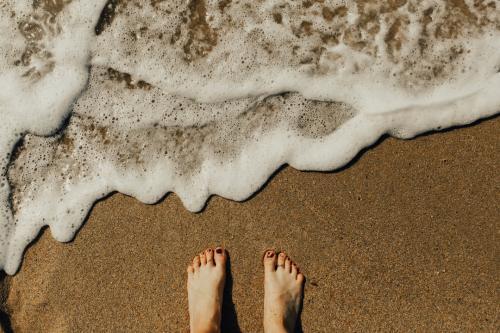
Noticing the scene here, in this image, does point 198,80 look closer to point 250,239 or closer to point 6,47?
point 250,239

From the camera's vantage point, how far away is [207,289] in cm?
229

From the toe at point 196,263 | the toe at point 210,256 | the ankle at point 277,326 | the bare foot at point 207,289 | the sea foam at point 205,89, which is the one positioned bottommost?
the ankle at point 277,326

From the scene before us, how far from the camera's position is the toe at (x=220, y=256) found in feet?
7.50

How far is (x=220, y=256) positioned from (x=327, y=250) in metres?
0.58

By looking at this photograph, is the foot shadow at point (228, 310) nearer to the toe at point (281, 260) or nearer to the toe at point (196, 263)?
the toe at point (196, 263)

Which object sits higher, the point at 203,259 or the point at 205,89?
the point at 205,89

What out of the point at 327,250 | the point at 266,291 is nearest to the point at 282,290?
the point at 266,291

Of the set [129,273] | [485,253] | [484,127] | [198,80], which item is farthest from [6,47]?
[485,253]

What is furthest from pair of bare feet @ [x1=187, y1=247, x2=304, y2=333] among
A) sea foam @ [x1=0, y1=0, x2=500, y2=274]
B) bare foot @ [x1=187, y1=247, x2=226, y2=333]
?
sea foam @ [x1=0, y1=0, x2=500, y2=274]

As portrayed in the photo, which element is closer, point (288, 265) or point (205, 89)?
point (288, 265)

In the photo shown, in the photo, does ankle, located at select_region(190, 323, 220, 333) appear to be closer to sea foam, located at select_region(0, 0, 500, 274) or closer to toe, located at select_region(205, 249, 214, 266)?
toe, located at select_region(205, 249, 214, 266)

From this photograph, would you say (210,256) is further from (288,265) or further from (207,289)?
(288,265)

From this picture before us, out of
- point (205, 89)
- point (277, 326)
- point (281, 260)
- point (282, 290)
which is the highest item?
point (205, 89)

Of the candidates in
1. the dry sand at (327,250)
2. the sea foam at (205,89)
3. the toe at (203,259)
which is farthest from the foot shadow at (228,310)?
the sea foam at (205,89)
